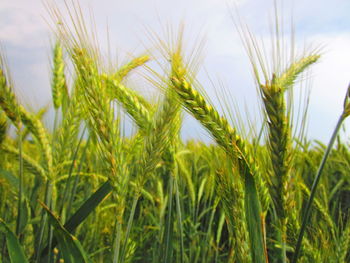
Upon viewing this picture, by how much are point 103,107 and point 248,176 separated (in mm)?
436

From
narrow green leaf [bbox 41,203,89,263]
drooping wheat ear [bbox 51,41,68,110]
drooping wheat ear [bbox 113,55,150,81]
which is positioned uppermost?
drooping wheat ear [bbox 113,55,150,81]

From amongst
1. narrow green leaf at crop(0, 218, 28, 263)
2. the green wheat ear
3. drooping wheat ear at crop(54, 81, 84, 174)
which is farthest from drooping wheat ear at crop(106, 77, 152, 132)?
the green wheat ear

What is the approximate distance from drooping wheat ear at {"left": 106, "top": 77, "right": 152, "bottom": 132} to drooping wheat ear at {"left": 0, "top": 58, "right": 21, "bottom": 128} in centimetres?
39

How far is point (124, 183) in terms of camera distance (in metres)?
0.95

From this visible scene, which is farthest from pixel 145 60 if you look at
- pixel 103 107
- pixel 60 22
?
pixel 103 107

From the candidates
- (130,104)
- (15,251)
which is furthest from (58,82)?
(15,251)

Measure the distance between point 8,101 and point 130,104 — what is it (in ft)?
1.57

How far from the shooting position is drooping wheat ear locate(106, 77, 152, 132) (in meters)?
1.14

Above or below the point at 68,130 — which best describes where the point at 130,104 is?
above

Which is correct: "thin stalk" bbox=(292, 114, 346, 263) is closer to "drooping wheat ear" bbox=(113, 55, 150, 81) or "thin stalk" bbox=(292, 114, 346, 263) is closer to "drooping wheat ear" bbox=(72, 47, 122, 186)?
"drooping wheat ear" bbox=(72, 47, 122, 186)

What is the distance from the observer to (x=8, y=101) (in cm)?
130

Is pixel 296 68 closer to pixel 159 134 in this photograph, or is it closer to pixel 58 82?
pixel 159 134

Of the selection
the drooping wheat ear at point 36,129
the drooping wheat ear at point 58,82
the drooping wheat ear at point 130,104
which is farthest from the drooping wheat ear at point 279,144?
the drooping wheat ear at point 58,82

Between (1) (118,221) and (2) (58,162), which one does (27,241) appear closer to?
(2) (58,162)
